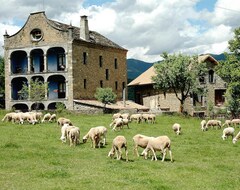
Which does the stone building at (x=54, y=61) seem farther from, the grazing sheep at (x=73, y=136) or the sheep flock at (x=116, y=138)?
the grazing sheep at (x=73, y=136)

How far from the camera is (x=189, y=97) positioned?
58.5 metres

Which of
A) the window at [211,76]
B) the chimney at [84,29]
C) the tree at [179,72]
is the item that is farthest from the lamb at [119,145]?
the window at [211,76]

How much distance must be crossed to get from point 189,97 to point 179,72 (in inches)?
361

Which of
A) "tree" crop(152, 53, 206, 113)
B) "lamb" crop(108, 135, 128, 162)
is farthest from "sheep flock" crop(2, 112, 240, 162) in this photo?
"tree" crop(152, 53, 206, 113)

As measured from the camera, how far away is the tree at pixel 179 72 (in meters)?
50.4

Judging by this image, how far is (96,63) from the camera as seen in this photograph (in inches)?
2324

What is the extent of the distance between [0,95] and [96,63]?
64.3ft

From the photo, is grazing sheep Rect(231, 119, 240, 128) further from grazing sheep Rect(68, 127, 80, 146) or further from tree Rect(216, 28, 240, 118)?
grazing sheep Rect(68, 127, 80, 146)

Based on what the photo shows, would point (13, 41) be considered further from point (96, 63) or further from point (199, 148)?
point (199, 148)

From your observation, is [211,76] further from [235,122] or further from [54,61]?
[235,122]

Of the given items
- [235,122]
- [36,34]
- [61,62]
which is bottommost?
[235,122]

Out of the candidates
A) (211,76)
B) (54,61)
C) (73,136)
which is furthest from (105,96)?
(73,136)

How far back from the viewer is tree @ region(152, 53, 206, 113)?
165 ft

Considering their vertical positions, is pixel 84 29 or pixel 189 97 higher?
pixel 84 29
